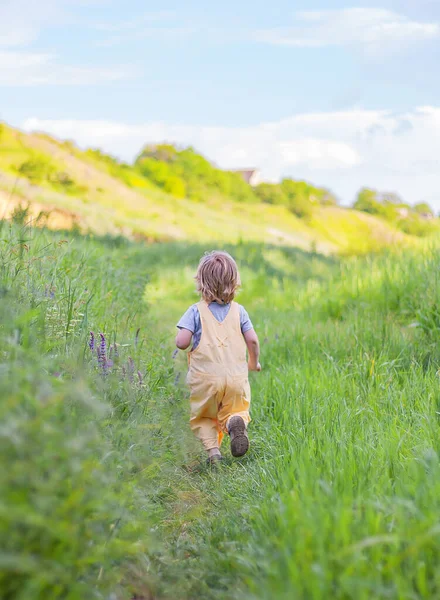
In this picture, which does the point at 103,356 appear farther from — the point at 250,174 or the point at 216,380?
the point at 250,174

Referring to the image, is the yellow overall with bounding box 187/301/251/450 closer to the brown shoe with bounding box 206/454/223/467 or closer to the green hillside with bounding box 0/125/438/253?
the brown shoe with bounding box 206/454/223/467

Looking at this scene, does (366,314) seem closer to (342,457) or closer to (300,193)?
(342,457)

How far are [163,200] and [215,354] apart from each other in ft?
111

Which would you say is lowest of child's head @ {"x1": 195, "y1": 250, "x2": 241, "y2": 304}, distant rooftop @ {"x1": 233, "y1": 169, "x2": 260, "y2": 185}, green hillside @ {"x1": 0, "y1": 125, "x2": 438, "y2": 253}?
child's head @ {"x1": 195, "y1": 250, "x2": 241, "y2": 304}

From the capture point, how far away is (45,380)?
7.20 ft

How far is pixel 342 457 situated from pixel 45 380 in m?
1.71

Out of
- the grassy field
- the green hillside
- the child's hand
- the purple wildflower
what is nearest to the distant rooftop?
the green hillside

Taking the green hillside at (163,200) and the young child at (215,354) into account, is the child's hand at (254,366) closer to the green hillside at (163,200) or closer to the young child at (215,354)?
the young child at (215,354)

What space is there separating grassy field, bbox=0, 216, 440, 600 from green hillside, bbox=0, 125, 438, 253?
1.46 metres

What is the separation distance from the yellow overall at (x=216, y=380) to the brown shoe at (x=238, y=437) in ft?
0.75

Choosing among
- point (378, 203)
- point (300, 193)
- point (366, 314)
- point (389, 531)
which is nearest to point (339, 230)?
point (300, 193)

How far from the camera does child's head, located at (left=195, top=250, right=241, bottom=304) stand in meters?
4.56

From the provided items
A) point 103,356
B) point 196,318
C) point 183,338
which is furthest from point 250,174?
point 103,356

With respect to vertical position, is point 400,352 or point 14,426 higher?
point 14,426
